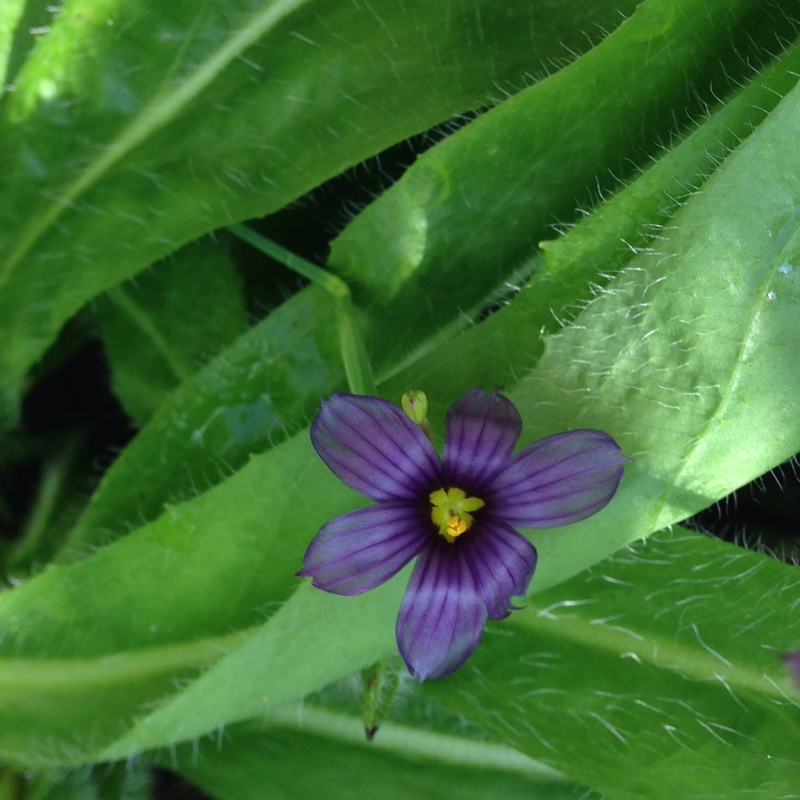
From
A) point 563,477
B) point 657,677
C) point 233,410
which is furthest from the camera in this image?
point 233,410

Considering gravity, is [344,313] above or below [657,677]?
above

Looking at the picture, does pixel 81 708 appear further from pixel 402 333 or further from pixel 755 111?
pixel 755 111

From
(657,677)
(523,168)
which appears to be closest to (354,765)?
(657,677)

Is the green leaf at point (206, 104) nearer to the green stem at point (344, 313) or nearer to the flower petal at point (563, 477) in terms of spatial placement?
the green stem at point (344, 313)

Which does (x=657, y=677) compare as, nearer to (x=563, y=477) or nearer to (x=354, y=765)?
(x=563, y=477)

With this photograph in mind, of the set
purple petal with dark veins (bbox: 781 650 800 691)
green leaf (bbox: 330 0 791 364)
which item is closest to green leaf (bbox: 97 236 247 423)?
green leaf (bbox: 330 0 791 364)

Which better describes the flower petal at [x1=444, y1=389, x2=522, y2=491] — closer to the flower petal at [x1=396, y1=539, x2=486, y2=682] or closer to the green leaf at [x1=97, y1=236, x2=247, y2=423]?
the flower petal at [x1=396, y1=539, x2=486, y2=682]
